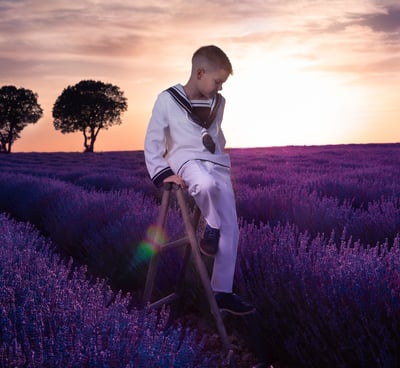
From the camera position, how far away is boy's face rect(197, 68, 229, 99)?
7.73 feet

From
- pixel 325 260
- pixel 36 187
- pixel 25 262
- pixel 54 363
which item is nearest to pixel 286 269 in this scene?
pixel 325 260

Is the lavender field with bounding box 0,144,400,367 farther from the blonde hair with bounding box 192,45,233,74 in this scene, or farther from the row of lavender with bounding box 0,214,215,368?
the blonde hair with bounding box 192,45,233,74

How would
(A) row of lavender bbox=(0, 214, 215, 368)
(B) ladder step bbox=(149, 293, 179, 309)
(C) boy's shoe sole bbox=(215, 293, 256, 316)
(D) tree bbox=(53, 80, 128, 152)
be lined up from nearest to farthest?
1. (A) row of lavender bbox=(0, 214, 215, 368)
2. (C) boy's shoe sole bbox=(215, 293, 256, 316)
3. (B) ladder step bbox=(149, 293, 179, 309)
4. (D) tree bbox=(53, 80, 128, 152)

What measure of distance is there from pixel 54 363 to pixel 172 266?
2.06 meters

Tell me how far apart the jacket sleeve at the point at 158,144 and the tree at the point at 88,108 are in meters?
48.9

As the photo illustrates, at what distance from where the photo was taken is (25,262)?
240cm

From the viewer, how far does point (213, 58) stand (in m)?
2.32

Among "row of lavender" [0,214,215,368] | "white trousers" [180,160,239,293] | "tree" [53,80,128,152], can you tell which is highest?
"tree" [53,80,128,152]

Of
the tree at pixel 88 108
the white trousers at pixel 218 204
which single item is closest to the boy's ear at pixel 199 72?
the white trousers at pixel 218 204

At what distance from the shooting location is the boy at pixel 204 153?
236cm

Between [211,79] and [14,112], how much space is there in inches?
2125

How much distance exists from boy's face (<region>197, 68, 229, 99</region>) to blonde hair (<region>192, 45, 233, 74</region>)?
2 centimetres

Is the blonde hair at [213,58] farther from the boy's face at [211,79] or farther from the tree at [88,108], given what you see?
the tree at [88,108]

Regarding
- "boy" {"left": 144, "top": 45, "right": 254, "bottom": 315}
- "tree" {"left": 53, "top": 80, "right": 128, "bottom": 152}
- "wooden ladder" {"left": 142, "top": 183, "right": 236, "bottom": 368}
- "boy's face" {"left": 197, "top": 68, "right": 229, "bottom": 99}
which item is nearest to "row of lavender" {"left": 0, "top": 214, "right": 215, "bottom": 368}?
"wooden ladder" {"left": 142, "top": 183, "right": 236, "bottom": 368}
